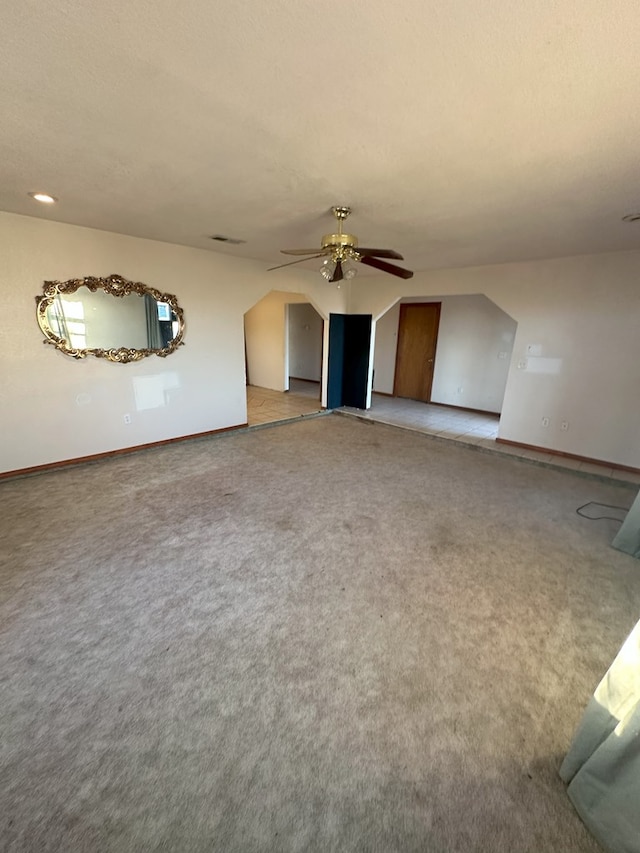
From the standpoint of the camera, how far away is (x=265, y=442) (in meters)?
4.82

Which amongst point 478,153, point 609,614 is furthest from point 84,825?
point 478,153

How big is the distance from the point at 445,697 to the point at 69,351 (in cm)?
430

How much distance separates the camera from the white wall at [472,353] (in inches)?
247

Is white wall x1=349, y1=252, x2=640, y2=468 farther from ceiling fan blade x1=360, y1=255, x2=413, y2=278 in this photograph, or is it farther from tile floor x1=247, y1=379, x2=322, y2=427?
tile floor x1=247, y1=379, x2=322, y2=427

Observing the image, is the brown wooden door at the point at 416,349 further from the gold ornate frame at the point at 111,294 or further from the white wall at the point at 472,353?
the gold ornate frame at the point at 111,294

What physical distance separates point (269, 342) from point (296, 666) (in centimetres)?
684

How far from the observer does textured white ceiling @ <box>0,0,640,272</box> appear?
1085mm

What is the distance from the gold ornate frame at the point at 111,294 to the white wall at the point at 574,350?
3953 millimetres

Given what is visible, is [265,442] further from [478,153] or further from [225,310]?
[478,153]

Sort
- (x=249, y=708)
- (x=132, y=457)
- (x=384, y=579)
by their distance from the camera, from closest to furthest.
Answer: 1. (x=249, y=708)
2. (x=384, y=579)
3. (x=132, y=457)

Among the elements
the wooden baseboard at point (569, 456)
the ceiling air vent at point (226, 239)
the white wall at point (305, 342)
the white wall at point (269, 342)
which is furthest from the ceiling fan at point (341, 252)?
the white wall at point (305, 342)

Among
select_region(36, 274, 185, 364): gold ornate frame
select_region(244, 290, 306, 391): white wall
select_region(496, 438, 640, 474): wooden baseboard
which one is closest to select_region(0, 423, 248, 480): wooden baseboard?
select_region(36, 274, 185, 364): gold ornate frame

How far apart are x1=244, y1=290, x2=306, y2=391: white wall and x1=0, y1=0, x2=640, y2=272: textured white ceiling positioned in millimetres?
4525

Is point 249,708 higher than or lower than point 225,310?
lower
